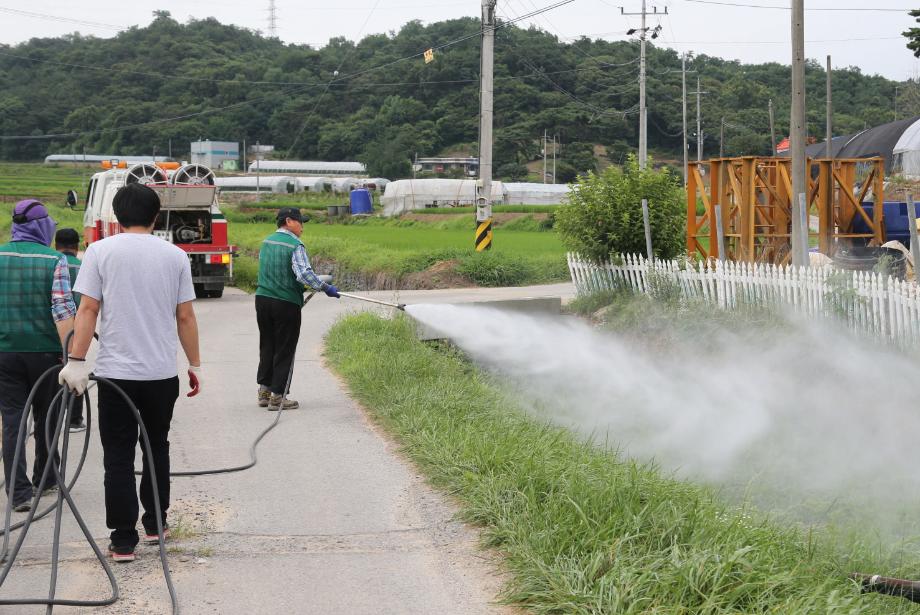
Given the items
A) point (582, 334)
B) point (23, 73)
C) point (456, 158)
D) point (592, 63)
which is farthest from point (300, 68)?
point (582, 334)

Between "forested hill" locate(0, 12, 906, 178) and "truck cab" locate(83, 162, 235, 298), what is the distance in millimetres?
52952

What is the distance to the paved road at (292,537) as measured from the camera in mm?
4766

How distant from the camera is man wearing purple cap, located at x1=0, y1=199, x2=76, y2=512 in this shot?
6.12 meters

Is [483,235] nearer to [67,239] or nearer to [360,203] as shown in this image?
[67,239]

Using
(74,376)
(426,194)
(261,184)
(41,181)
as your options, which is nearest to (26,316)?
(74,376)

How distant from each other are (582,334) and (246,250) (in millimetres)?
20204

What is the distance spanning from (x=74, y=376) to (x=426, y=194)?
63475mm

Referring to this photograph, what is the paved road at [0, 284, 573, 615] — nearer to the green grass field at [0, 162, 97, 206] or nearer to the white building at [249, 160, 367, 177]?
the green grass field at [0, 162, 97, 206]

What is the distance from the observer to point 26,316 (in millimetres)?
6164

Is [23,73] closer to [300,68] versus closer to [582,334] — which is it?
[300,68]

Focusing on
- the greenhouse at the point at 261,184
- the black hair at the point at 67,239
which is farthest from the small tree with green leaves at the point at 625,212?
the greenhouse at the point at 261,184

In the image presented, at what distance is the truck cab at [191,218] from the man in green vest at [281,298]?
11.1 metres

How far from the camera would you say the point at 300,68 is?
80688mm

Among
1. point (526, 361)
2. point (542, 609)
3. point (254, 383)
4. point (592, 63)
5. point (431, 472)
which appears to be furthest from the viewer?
point (592, 63)
